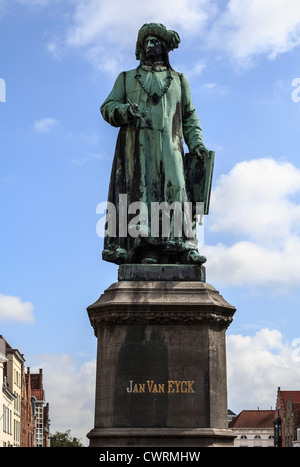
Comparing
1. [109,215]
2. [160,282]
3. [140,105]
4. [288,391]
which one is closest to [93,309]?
[160,282]

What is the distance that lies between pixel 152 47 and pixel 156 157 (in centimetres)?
205

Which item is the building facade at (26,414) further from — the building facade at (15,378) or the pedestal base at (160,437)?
the pedestal base at (160,437)

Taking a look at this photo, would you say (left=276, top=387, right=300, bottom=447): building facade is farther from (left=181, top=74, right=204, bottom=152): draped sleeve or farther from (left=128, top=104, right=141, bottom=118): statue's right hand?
(left=128, top=104, right=141, bottom=118): statue's right hand

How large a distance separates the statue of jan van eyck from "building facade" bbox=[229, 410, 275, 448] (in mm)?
139224

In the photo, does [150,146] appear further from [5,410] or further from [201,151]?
[5,410]

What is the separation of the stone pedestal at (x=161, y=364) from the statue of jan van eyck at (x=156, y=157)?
38.3 inches

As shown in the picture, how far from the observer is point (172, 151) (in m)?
14.4

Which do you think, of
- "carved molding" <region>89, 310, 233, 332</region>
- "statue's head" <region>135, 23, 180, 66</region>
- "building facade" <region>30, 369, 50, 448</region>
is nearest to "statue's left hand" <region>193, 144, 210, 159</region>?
"statue's head" <region>135, 23, 180, 66</region>

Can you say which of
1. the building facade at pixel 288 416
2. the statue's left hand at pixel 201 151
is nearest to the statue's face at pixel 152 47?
the statue's left hand at pixel 201 151

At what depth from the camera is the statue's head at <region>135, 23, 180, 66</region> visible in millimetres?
14797

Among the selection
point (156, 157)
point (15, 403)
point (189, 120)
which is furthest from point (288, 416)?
point (156, 157)

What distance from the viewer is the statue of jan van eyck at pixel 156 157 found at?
45.8 ft

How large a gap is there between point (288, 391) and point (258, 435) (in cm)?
3362
